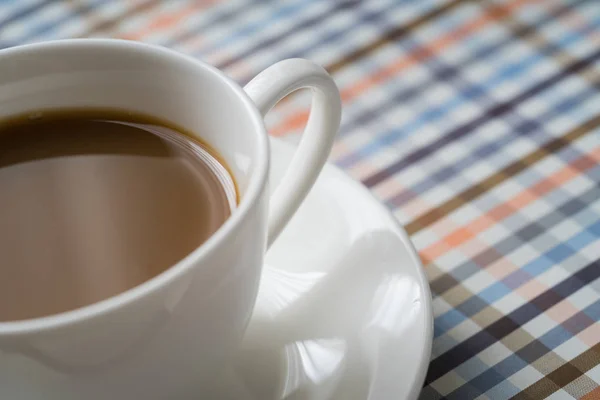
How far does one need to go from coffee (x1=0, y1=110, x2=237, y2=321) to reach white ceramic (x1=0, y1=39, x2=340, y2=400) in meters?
0.03

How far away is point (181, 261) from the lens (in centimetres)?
50

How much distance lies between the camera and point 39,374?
49 cm

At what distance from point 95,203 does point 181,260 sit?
131 mm

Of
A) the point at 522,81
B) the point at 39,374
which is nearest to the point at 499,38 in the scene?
the point at 522,81

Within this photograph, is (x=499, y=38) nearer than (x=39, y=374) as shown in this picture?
Result: No

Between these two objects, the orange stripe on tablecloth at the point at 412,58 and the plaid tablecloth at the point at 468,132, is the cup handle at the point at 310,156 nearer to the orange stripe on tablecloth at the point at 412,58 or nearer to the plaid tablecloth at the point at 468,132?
the plaid tablecloth at the point at 468,132

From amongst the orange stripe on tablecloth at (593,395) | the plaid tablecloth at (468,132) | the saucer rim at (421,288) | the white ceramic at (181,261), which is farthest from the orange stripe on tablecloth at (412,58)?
the orange stripe on tablecloth at (593,395)

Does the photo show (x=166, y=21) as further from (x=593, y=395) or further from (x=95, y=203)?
(x=593, y=395)

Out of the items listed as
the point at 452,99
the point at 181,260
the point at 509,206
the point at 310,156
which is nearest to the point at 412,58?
the point at 452,99

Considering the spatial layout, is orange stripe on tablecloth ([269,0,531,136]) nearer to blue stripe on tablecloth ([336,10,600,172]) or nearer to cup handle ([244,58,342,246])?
blue stripe on tablecloth ([336,10,600,172])

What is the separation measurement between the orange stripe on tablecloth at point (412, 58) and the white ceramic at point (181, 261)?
1.02 ft

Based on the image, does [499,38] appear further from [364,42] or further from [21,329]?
[21,329]

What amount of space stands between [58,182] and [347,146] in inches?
13.7

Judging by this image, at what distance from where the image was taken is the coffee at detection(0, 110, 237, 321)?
1.95 feet
